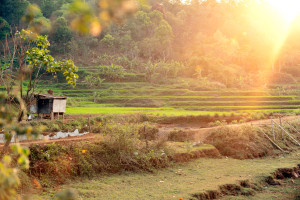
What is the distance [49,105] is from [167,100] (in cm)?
1759

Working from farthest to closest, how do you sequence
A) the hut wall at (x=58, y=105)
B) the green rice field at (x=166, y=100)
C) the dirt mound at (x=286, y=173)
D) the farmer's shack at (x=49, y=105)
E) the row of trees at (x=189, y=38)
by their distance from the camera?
the row of trees at (x=189, y=38)
the green rice field at (x=166, y=100)
the hut wall at (x=58, y=105)
the farmer's shack at (x=49, y=105)
the dirt mound at (x=286, y=173)

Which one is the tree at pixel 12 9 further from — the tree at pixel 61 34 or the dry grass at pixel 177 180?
the dry grass at pixel 177 180

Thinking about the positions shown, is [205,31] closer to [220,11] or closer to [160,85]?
[220,11]

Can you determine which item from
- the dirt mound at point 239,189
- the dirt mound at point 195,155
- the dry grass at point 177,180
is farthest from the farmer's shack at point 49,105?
the dirt mound at point 239,189

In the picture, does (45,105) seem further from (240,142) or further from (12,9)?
(12,9)

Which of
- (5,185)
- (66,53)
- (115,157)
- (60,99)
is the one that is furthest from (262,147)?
(66,53)

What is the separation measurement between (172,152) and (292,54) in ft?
205

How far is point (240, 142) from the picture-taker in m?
13.7

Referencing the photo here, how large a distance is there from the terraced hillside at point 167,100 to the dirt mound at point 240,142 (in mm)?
11801

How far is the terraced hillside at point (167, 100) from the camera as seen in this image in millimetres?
28859

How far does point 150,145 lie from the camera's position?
442 inches

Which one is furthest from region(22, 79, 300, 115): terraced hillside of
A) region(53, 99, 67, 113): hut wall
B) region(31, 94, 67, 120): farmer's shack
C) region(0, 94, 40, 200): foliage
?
region(0, 94, 40, 200): foliage

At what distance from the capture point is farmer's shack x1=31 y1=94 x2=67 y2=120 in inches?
727

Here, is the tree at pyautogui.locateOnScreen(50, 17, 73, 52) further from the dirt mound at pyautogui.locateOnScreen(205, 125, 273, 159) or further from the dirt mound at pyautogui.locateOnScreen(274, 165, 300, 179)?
the dirt mound at pyautogui.locateOnScreen(274, 165, 300, 179)
